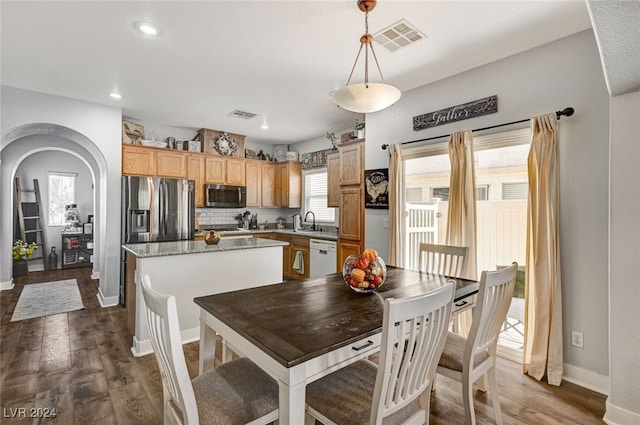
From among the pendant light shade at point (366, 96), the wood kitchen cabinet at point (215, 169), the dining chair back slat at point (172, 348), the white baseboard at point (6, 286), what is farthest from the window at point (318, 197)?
the white baseboard at point (6, 286)

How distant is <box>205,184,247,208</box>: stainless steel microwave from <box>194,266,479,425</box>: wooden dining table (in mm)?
3847

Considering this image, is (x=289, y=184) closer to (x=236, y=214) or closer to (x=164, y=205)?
(x=236, y=214)

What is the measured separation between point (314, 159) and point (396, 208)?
9.03 ft

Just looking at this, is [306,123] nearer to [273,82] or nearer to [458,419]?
[273,82]

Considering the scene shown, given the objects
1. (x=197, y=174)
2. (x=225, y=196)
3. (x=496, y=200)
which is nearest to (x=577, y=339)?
(x=496, y=200)

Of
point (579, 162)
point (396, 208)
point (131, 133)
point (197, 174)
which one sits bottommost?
point (396, 208)

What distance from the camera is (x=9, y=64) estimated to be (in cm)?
307

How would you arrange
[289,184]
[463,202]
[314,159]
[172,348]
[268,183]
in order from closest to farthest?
[172,348] < [463,202] < [314,159] < [289,184] < [268,183]

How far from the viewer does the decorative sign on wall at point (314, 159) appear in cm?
585

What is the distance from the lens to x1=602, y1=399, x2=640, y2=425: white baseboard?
1893 millimetres

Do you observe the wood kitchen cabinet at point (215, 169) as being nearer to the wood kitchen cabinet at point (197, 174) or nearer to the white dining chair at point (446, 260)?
the wood kitchen cabinet at point (197, 174)

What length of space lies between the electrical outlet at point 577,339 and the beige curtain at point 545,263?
0.11m

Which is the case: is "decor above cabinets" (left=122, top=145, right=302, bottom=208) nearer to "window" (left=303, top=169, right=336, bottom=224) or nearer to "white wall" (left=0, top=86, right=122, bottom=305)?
"window" (left=303, top=169, right=336, bottom=224)

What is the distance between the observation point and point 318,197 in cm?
613
